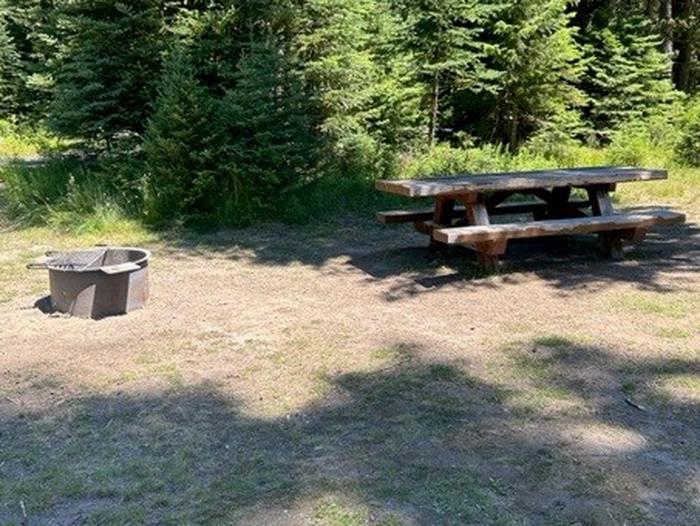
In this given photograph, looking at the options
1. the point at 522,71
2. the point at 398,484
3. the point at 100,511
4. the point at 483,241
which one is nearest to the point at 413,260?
the point at 483,241

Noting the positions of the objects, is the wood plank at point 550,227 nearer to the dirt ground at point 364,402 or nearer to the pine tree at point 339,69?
the dirt ground at point 364,402

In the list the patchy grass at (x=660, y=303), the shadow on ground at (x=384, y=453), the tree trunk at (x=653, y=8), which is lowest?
the shadow on ground at (x=384, y=453)

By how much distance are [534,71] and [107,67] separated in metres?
6.54

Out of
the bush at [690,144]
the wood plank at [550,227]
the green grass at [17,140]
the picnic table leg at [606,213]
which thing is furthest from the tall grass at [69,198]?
the bush at [690,144]

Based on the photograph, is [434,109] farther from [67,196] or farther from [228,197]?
[67,196]

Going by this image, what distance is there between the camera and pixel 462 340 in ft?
12.2

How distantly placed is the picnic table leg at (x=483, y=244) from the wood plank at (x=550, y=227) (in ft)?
0.32

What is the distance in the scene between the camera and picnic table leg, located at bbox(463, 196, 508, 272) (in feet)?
16.3

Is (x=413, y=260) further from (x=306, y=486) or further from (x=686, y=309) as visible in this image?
(x=306, y=486)

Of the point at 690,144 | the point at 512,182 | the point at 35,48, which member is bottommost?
the point at 512,182

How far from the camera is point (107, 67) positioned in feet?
25.2

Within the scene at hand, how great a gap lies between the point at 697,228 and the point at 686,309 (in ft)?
9.60

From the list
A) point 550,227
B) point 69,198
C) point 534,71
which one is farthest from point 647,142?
point 69,198

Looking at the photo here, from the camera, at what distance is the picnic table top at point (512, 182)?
4.79 metres
